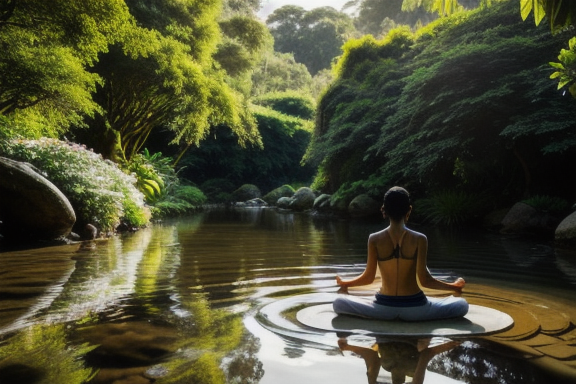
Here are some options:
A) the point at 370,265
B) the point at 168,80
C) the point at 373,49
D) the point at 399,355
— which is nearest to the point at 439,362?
the point at 399,355

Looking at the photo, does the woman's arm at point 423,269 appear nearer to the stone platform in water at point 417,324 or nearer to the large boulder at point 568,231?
the stone platform in water at point 417,324

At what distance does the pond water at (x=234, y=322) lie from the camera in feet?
10.3

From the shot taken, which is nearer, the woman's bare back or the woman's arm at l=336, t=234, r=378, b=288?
the woman's bare back

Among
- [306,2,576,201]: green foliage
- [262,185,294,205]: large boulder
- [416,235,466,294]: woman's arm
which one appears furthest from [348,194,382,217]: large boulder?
[416,235,466,294]: woman's arm

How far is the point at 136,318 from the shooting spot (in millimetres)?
4422

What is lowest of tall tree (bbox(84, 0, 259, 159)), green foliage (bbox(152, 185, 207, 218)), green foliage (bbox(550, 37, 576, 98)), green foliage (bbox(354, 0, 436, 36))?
green foliage (bbox(152, 185, 207, 218))

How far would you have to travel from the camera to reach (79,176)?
11.2 metres

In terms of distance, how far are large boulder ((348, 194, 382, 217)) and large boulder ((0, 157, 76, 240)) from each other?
1073cm

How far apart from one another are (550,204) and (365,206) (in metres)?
7.11

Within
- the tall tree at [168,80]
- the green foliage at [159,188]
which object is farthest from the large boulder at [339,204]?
the green foliage at [159,188]

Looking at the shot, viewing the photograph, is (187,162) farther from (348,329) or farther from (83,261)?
(348,329)

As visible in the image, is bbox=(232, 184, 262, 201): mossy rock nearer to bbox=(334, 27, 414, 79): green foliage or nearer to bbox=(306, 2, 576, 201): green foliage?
bbox=(334, 27, 414, 79): green foliage

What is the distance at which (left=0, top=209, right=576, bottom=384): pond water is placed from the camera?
3.13 metres

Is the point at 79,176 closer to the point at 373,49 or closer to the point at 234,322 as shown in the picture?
the point at 234,322
